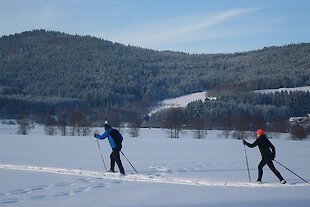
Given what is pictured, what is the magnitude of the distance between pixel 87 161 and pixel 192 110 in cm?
7767

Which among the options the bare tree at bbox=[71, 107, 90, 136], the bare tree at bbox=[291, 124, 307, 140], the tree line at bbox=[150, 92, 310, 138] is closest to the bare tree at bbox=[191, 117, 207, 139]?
the tree line at bbox=[150, 92, 310, 138]

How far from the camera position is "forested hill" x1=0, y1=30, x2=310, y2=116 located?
465 ft

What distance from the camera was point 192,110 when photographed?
3826 inches

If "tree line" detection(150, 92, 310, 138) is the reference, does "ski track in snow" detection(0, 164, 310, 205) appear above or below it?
below

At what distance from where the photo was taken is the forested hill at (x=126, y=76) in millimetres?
141625

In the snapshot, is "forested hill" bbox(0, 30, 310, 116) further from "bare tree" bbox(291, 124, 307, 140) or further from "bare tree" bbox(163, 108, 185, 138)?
"bare tree" bbox(291, 124, 307, 140)

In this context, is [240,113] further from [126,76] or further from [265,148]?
[126,76]

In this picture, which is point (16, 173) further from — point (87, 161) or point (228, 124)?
point (228, 124)

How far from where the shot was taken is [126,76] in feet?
563

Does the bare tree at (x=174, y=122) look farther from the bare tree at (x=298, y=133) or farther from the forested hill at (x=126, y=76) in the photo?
the forested hill at (x=126, y=76)

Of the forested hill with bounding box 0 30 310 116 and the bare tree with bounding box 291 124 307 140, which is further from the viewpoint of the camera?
the forested hill with bounding box 0 30 310 116

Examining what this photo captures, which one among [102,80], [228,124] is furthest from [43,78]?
[228,124]

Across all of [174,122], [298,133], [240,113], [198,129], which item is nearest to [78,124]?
[174,122]

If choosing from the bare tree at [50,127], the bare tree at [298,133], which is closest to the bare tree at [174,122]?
the bare tree at [298,133]
